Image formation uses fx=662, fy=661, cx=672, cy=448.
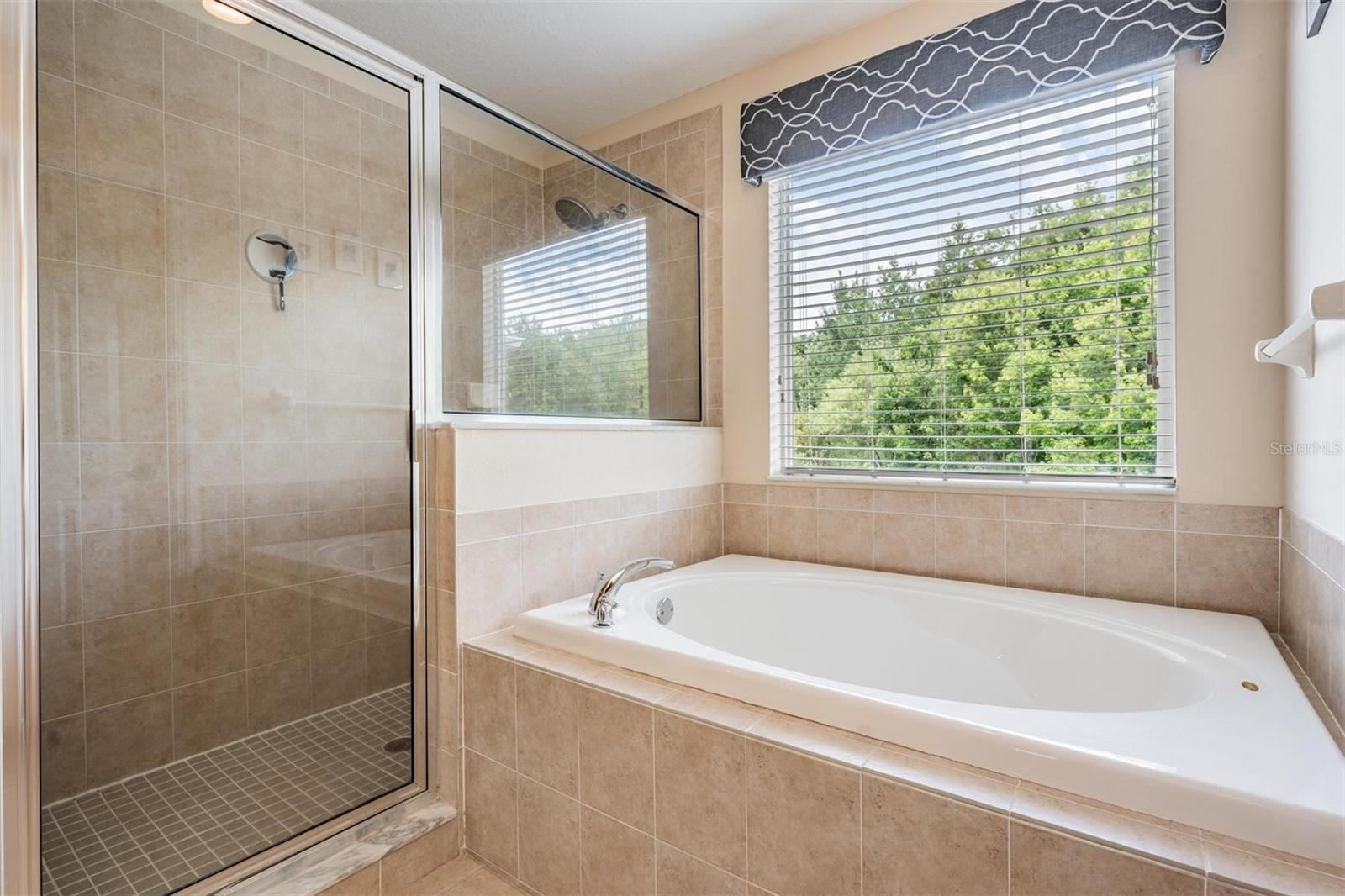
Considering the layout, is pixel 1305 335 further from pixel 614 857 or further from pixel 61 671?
pixel 61 671

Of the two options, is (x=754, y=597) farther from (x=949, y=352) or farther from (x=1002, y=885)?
(x=1002, y=885)

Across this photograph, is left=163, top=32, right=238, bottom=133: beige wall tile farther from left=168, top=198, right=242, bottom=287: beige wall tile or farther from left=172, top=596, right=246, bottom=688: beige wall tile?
left=172, top=596, right=246, bottom=688: beige wall tile

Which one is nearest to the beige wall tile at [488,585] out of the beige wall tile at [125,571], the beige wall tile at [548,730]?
the beige wall tile at [548,730]

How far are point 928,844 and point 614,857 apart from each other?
68 centimetres

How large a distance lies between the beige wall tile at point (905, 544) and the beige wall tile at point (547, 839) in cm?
136

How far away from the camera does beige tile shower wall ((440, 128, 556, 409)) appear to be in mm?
1813

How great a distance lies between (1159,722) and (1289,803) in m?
0.24

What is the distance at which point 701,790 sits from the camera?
49.3 inches

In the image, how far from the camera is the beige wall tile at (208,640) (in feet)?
4.67

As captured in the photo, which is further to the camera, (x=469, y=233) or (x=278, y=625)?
(x=469, y=233)

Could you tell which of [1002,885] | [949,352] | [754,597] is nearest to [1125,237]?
[949,352]

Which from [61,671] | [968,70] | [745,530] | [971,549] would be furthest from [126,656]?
[968,70]

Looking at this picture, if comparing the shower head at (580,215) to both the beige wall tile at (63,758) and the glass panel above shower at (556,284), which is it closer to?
the glass panel above shower at (556,284)

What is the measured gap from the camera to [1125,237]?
193 centimetres
